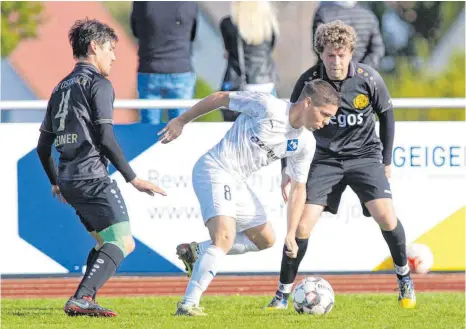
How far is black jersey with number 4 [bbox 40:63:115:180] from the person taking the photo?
884 centimetres

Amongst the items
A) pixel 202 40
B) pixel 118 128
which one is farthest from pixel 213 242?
pixel 202 40

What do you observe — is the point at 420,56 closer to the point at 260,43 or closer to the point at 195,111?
the point at 260,43

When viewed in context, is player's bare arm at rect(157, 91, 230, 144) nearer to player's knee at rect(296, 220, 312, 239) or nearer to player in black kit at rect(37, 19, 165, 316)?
player in black kit at rect(37, 19, 165, 316)

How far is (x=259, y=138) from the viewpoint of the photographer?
29.3ft

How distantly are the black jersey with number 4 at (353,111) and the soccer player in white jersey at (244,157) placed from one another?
0.70 m

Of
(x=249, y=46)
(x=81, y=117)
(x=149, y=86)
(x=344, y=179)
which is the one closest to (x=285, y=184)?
(x=344, y=179)

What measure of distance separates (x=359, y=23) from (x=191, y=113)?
12.0ft

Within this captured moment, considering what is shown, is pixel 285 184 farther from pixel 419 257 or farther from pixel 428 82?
pixel 428 82

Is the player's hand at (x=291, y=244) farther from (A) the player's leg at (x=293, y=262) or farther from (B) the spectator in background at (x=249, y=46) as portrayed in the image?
(B) the spectator in background at (x=249, y=46)

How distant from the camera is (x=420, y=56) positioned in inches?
1031

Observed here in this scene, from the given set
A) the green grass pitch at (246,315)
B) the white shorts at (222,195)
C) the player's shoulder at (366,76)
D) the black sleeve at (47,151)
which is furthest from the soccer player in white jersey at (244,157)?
the black sleeve at (47,151)

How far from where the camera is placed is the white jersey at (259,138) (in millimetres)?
8914

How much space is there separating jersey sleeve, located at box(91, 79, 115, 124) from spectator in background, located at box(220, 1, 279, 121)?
3.52 meters

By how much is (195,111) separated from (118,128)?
2924 millimetres
